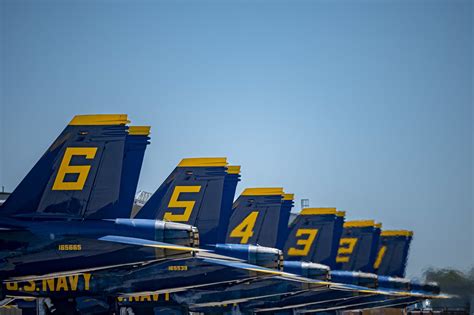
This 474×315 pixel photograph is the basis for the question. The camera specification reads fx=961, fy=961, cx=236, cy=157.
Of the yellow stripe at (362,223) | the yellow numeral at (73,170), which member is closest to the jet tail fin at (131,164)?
the yellow numeral at (73,170)

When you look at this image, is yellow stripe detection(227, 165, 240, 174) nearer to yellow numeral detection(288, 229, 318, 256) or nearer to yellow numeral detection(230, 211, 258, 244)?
yellow numeral detection(230, 211, 258, 244)

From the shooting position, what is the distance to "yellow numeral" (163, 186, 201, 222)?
34438 millimetres

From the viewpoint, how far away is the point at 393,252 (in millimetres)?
64250

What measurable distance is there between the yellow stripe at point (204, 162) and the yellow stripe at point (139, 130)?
4.48 metres

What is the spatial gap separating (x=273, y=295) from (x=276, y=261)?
3.97 m

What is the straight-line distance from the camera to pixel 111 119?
91.6 ft

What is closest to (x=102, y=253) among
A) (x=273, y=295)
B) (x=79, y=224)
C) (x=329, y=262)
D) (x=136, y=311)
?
(x=79, y=224)

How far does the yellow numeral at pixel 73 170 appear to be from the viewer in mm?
27344

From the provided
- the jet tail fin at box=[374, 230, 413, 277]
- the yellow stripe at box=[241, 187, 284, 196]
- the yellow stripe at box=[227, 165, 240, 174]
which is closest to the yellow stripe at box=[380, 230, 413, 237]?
the jet tail fin at box=[374, 230, 413, 277]

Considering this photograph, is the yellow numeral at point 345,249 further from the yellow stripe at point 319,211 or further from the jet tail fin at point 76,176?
the jet tail fin at point 76,176

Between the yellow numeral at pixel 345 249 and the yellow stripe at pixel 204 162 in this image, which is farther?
the yellow numeral at pixel 345 249

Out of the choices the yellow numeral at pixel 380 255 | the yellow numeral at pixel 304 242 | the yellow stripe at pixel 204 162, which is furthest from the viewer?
the yellow numeral at pixel 380 255

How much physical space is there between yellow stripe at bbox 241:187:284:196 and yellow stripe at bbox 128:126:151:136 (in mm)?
11885

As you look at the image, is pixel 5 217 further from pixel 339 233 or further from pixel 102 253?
pixel 339 233
